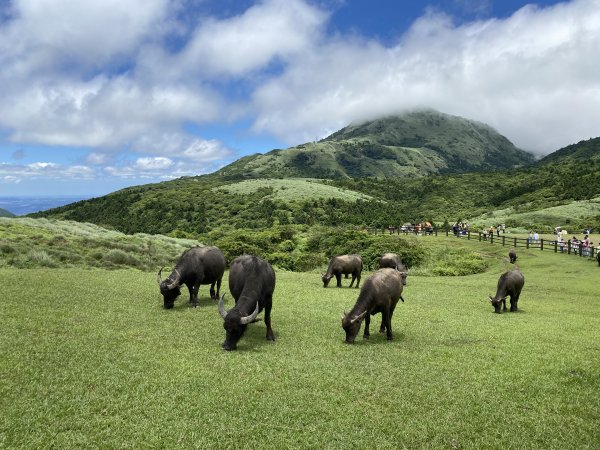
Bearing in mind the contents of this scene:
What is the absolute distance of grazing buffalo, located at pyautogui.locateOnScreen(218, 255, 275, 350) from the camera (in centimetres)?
1277

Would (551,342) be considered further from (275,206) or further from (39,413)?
(275,206)

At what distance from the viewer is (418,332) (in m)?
16.0

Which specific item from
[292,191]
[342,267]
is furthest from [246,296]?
[292,191]

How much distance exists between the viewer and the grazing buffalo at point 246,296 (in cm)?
1277

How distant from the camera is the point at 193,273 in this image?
1902 cm

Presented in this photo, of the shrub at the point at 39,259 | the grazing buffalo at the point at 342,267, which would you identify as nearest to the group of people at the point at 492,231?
the grazing buffalo at the point at 342,267

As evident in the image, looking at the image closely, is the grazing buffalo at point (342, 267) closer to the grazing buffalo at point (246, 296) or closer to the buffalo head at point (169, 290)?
the buffalo head at point (169, 290)

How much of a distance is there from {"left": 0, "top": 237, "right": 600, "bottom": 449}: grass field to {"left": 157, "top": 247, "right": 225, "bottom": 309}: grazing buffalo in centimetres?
73

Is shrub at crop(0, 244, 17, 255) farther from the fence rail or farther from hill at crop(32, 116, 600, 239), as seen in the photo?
the fence rail

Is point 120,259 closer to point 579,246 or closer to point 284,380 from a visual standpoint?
point 284,380

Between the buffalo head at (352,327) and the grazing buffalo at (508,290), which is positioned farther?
the grazing buffalo at (508,290)

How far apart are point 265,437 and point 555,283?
29.7 metres

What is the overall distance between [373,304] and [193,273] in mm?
8347

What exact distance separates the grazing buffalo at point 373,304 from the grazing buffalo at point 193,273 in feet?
24.3
